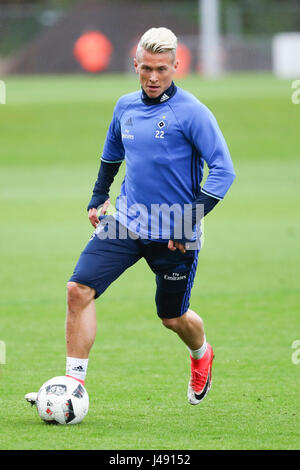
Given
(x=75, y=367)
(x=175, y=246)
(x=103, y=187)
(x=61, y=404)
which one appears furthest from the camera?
(x=103, y=187)

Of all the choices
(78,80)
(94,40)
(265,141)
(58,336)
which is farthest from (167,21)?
(58,336)

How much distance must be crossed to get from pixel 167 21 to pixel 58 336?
43.0 m

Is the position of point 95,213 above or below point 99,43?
below

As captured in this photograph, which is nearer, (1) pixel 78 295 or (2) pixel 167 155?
(1) pixel 78 295

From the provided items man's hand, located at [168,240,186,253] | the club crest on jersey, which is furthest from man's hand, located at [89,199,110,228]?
man's hand, located at [168,240,186,253]

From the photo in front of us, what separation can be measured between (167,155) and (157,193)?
0.91 feet

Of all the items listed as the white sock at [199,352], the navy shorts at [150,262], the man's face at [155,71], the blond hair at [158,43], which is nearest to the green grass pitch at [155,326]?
the white sock at [199,352]

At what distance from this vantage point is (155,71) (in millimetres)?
6844

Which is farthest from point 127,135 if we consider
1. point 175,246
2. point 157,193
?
point 175,246

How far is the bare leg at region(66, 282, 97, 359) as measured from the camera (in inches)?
263

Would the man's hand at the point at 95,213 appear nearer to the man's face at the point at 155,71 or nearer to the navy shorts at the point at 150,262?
the navy shorts at the point at 150,262

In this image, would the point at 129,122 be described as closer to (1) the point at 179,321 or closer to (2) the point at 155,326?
(1) the point at 179,321

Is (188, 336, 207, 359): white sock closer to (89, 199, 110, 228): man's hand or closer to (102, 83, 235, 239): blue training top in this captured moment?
(102, 83, 235, 239): blue training top

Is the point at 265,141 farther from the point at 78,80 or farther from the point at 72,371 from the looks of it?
the point at 72,371
